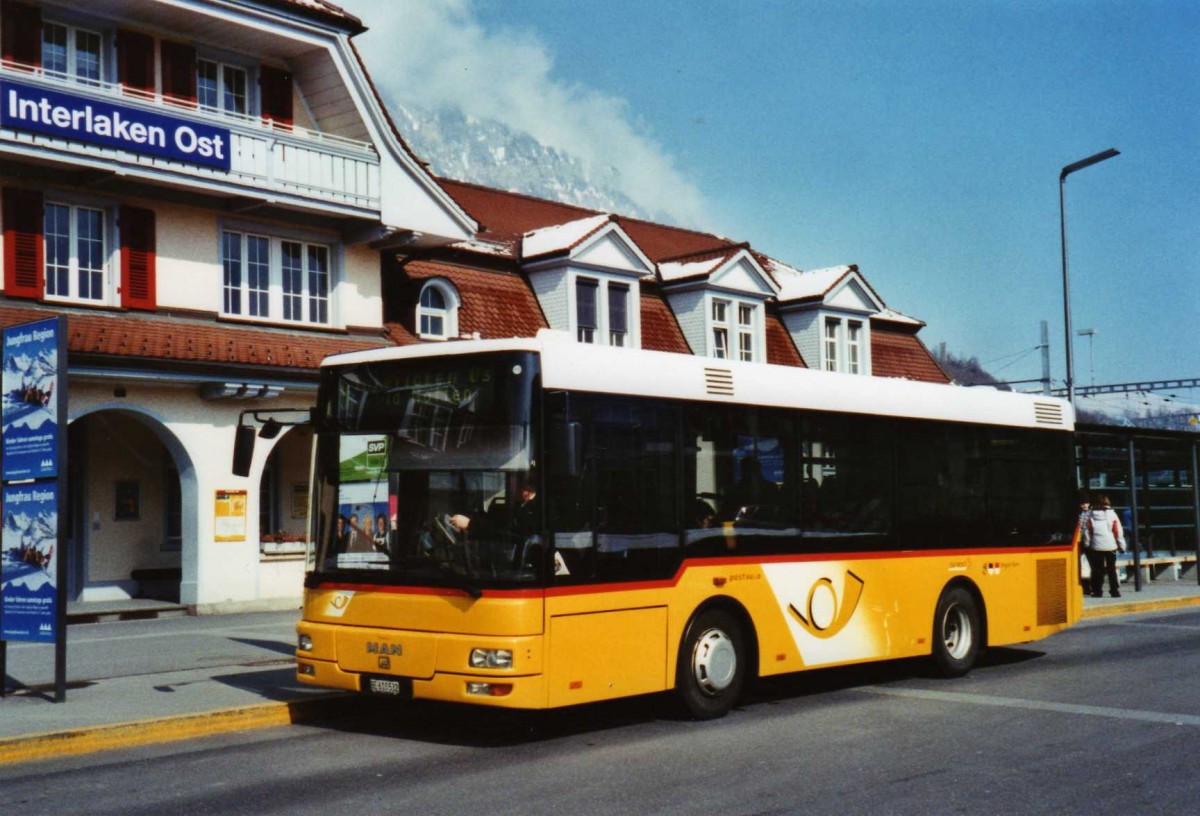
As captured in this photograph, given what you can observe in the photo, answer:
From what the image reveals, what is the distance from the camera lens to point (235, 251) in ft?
73.3

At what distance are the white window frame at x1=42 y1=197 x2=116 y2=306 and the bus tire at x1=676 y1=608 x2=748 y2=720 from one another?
44.1 feet

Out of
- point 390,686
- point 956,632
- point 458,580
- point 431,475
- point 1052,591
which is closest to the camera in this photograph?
point 458,580

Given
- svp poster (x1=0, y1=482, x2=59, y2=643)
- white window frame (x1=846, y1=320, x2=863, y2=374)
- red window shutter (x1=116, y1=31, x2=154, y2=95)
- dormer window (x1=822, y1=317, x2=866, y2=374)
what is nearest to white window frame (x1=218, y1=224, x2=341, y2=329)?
red window shutter (x1=116, y1=31, x2=154, y2=95)

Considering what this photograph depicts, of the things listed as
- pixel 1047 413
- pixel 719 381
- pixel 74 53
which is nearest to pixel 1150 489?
pixel 1047 413

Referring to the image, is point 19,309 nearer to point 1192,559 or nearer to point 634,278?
point 634,278

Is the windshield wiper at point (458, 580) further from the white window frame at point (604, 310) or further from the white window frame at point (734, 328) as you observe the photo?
the white window frame at point (734, 328)

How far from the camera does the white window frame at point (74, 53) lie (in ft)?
65.6

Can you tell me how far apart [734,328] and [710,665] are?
2214cm

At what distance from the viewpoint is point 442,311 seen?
26109mm

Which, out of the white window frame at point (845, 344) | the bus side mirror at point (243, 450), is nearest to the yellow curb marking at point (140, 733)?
the bus side mirror at point (243, 450)

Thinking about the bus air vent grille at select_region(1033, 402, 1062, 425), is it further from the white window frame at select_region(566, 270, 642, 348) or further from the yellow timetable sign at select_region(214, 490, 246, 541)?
the white window frame at select_region(566, 270, 642, 348)

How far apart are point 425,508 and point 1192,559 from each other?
1016 inches

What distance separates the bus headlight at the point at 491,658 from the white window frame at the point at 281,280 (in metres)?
14.3

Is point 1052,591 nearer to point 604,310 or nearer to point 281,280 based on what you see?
point 281,280
